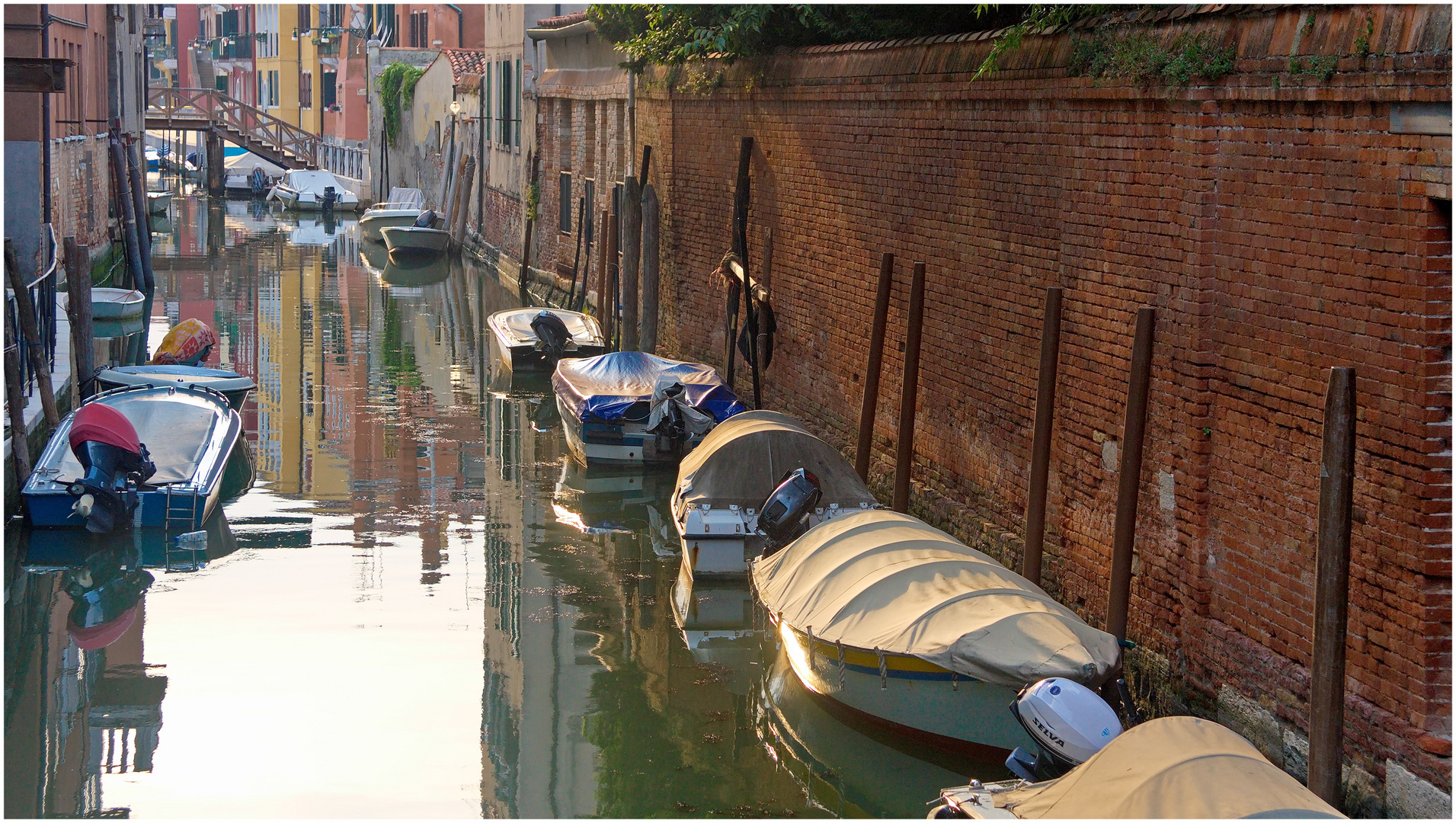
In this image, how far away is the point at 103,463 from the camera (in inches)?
405

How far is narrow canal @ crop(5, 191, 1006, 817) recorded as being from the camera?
673 centimetres

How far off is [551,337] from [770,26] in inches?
217

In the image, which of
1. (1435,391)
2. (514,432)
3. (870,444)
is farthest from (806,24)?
(1435,391)

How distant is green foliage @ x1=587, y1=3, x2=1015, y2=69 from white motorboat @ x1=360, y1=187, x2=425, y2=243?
1799 cm

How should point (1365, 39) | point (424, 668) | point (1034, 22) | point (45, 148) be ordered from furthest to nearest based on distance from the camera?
point (45, 148), point (424, 668), point (1034, 22), point (1365, 39)

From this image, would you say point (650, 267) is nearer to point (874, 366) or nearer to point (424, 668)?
point (874, 366)

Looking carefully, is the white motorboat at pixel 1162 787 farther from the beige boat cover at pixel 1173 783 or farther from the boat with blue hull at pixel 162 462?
the boat with blue hull at pixel 162 462

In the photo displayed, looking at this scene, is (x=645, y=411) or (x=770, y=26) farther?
(x=770, y=26)

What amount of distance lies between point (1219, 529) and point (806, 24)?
7.00 m

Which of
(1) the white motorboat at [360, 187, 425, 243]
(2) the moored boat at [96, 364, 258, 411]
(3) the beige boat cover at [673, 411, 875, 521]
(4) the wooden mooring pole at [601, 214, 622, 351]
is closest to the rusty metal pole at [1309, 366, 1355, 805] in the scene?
(3) the beige boat cover at [673, 411, 875, 521]

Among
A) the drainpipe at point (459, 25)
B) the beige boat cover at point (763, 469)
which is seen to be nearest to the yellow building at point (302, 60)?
the drainpipe at point (459, 25)

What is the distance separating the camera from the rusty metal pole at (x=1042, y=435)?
7.62 meters

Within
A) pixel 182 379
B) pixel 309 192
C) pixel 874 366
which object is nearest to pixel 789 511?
pixel 874 366

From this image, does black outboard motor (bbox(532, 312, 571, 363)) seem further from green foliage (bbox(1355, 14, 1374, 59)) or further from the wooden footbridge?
the wooden footbridge
